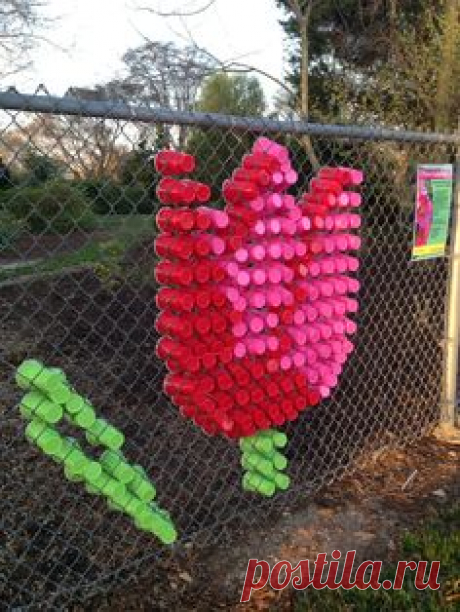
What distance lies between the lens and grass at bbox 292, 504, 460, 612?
2.72m

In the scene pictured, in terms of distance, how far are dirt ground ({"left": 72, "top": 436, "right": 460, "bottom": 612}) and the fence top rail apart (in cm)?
166

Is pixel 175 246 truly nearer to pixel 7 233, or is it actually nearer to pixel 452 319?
pixel 452 319

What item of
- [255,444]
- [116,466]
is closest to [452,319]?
[255,444]

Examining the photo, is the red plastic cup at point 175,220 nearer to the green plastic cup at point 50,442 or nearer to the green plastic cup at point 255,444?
the green plastic cup at point 50,442

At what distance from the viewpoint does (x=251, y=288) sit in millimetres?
2807

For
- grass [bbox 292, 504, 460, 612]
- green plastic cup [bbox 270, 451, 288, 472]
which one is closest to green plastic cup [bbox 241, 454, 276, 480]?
green plastic cup [bbox 270, 451, 288, 472]

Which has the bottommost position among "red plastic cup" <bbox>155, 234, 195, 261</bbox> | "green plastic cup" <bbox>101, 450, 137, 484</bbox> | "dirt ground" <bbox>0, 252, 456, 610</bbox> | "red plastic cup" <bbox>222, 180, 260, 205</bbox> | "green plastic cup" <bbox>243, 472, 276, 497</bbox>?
"dirt ground" <bbox>0, 252, 456, 610</bbox>

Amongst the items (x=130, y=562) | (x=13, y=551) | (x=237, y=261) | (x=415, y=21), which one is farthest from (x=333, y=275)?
(x=415, y=21)

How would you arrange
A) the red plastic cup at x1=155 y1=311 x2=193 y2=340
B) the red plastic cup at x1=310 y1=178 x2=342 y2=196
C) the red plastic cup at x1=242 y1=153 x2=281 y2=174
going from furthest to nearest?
the red plastic cup at x1=310 y1=178 x2=342 y2=196 < the red plastic cup at x1=242 y1=153 x2=281 y2=174 < the red plastic cup at x1=155 y1=311 x2=193 y2=340

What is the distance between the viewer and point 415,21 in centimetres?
1001

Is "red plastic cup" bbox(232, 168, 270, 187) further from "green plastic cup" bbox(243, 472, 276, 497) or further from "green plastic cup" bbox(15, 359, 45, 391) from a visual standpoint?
"green plastic cup" bbox(243, 472, 276, 497)

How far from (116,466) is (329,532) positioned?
1162mm

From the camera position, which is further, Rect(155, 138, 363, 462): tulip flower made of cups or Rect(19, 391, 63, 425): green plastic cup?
Rect(155, 138, 363, 462): tulip flower made of cups

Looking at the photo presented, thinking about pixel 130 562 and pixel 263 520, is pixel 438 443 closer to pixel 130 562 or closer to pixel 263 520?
pixel 263 520
